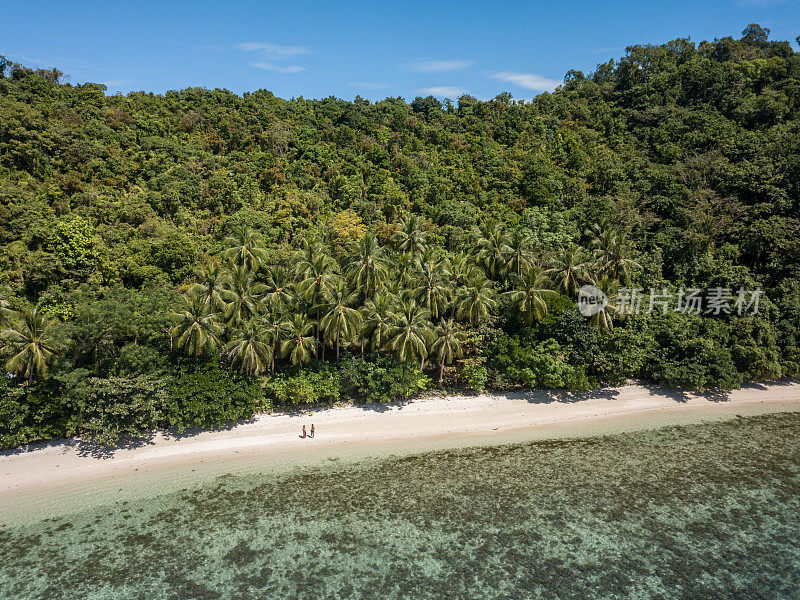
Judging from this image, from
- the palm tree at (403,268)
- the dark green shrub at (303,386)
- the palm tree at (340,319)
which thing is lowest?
the dark green shrub at (303,386)

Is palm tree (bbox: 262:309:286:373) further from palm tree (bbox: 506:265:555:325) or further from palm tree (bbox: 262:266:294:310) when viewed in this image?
palm tree (bbox: 506:265:555:325)

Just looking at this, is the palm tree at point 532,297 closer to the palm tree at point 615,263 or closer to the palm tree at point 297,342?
the palm tree at point 615,263

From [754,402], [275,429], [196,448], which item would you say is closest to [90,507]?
[196,448]

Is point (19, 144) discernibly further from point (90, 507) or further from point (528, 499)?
point (528, 499)

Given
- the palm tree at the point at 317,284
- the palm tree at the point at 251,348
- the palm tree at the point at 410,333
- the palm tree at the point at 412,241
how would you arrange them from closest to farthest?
the palm tree at the point at 251,348 < the palm tree at the point at 410,333 < the palm tree at the point at 317,284 < the palm tree at the point at 412,241

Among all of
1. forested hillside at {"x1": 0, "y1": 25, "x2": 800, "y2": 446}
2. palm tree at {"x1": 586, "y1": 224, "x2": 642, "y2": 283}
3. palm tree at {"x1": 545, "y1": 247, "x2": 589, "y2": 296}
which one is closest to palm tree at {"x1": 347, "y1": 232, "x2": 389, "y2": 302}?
forested hillside at {"x1": 0, "y1": 25, "x2": 800, "y2": 446}

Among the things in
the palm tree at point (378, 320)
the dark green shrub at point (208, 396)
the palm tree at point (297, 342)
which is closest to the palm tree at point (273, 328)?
the palm tree at point (297, 342)

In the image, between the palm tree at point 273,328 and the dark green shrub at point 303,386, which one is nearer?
the palm tree at point 273,328
